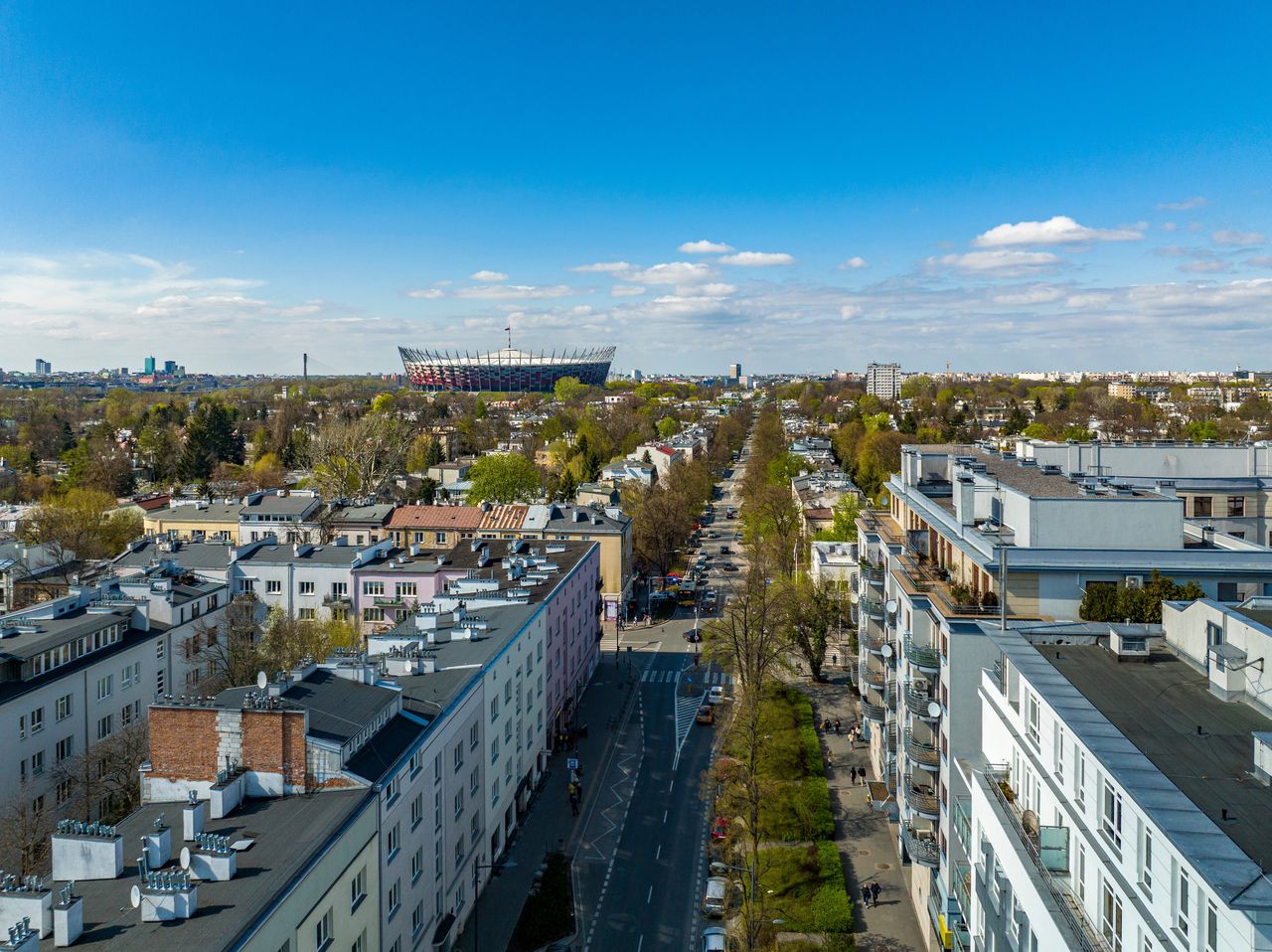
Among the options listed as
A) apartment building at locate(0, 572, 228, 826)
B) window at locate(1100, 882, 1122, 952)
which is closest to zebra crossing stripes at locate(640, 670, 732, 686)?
apartment building at locate(0, 572, 228, 826)

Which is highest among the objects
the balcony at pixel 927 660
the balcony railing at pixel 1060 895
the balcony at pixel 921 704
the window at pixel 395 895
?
the balcony at pixel 927 660

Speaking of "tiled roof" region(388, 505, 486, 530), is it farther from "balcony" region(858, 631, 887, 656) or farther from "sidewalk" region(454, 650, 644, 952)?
"balcony" region(858, 631, 887, 656)

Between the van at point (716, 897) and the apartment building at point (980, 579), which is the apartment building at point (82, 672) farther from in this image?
the apartment building at point (980, 579)

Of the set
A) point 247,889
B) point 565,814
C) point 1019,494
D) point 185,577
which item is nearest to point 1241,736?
point 1019,494

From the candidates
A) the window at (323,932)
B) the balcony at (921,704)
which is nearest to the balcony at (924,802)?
the balcony at (921,704)

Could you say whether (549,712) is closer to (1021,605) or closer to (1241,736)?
(1021,605)

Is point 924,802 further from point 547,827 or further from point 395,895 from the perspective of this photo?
point 395,895
